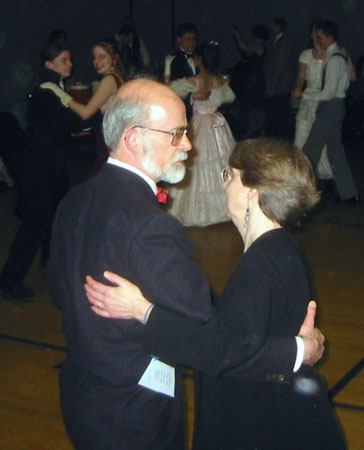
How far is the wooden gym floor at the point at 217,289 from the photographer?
310 centimetres

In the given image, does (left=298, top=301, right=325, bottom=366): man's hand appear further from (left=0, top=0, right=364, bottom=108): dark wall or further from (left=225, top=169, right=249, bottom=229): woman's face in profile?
(left=0, top=0, right=364, bottom=108): dark wall

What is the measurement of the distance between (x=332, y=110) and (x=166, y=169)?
18.0 feet

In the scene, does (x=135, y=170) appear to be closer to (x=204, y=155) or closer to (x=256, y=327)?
(x=256, y=327)

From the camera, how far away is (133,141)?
167 cm

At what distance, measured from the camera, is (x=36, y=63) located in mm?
11125

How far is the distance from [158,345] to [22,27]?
10148 mm

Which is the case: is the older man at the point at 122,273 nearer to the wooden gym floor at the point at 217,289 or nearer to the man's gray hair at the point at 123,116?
the man's gray hair at the point at 123,116

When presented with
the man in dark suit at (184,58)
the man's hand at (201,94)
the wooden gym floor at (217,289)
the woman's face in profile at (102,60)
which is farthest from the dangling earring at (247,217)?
the man in dark suit at (184,58)

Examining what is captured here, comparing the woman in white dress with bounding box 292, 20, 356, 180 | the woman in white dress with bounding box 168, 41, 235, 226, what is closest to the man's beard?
the woman in white dress with bounding box 168, 41, 235, 226

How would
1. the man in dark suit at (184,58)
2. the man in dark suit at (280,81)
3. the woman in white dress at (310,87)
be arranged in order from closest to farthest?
1. the man in dark suit at (184,58)
2. the woman in white dress at (310,87)
3. the man in dark suit at (280,81)

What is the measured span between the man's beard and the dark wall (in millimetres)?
9226

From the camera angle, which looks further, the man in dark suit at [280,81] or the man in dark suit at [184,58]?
the man in dark suit at [280,81]

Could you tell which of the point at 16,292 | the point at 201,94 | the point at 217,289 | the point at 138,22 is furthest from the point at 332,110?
the point at 138,22

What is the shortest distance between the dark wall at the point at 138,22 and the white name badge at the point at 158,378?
9.36 metres
